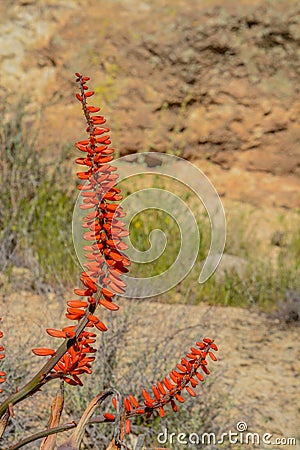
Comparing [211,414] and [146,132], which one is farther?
[146,132]

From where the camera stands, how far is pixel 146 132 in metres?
5.70

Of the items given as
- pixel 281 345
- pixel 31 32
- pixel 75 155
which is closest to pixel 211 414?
pixel 281 345

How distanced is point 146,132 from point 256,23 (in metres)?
1.19

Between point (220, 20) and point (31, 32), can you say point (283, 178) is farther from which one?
point (31, 32)

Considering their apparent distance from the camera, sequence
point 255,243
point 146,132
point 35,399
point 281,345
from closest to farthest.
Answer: point 35,399 → point 281,345 → point 255,243 → point 146,132

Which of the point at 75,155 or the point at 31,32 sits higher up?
the point at 31,32

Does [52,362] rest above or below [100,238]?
below

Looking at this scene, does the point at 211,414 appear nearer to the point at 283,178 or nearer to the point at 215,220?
the point at 215,220

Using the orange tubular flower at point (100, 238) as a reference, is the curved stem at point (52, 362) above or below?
below

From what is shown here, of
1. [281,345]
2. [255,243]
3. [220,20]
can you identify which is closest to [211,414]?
[281,345]

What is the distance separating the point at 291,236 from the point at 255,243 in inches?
14.7

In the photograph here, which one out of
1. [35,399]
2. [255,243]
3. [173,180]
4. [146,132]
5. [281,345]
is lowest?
[35,399]

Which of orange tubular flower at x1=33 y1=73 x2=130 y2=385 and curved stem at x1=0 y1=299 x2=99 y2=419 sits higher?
orange tubular flower at x1=33 y1=73 x2=130 y2=385

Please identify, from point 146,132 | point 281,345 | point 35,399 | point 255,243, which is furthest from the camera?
point 146,132
